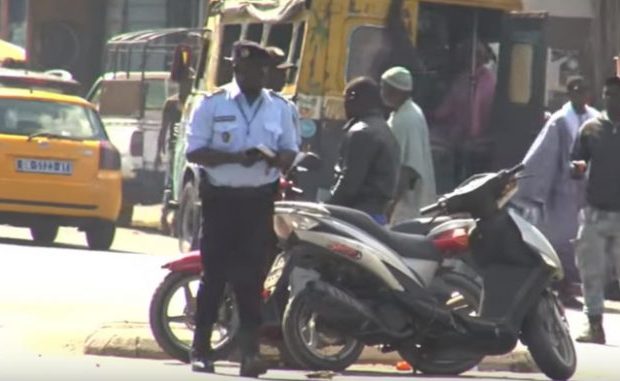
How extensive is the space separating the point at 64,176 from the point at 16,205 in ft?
1.83

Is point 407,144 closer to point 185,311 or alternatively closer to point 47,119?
point 185,311

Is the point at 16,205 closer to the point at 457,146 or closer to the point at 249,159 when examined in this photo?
the point at 457,146

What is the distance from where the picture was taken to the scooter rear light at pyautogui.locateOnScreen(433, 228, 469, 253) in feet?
35.6

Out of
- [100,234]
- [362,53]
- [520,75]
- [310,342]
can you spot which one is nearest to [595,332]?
[310,342]

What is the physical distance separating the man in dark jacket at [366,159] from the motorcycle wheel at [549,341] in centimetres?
135

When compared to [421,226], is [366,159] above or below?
above

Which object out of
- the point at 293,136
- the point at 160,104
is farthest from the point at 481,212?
the point at 160,104

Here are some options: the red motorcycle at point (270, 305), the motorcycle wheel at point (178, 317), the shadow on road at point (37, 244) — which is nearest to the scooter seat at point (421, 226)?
the red motorcycle at point (270, 305)

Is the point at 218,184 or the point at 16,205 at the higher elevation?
the point at 218,184

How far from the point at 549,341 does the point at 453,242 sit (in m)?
0.76

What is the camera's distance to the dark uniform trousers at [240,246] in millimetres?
10164

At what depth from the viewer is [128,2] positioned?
4203 cm

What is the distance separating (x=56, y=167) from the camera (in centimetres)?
1973

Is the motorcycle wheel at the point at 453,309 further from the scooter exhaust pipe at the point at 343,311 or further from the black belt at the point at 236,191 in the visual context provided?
the black belt at the point at 236,191
